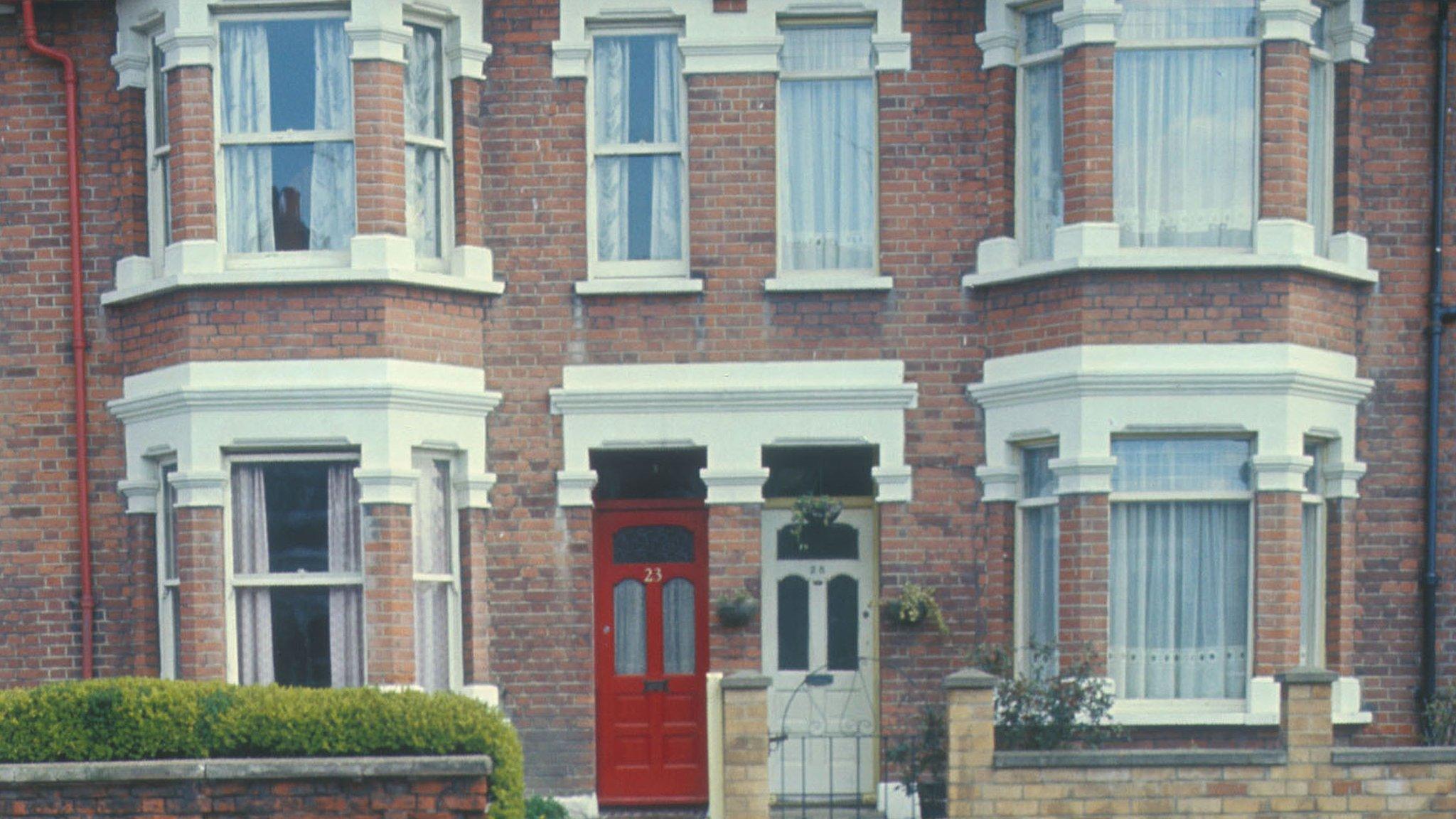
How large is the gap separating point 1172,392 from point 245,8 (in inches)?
277

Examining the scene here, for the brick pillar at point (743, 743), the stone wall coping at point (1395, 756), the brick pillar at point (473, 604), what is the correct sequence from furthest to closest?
the brick pillar at point (473, 604) → the stone wall coping at point (1395, 756) → the brick pillar at point (743, 743)

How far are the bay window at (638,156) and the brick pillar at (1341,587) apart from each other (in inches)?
203

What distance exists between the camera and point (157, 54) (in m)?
14.9

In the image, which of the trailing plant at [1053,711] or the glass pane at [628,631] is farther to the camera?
the glass pane at [628,631]

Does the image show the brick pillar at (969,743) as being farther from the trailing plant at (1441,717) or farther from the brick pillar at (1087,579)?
the trailing plant at (1441,717)

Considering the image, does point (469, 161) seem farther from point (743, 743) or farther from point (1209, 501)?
point (1209, 501)

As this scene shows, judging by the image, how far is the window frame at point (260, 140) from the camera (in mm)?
14320

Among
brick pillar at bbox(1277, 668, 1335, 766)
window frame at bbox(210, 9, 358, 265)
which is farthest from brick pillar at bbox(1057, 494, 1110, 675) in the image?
window frame at bbox(210, 9, 358, 265)

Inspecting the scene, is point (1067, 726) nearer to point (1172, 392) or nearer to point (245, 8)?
point (1172, 392)

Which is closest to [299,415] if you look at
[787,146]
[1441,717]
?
[787,146]

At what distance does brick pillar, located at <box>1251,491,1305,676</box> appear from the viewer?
14.0m

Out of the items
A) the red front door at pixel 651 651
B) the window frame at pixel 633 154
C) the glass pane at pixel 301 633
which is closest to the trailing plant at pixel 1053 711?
the red front door at pixel 651 651

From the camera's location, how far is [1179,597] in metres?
14.2

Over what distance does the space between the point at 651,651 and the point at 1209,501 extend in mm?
4196
